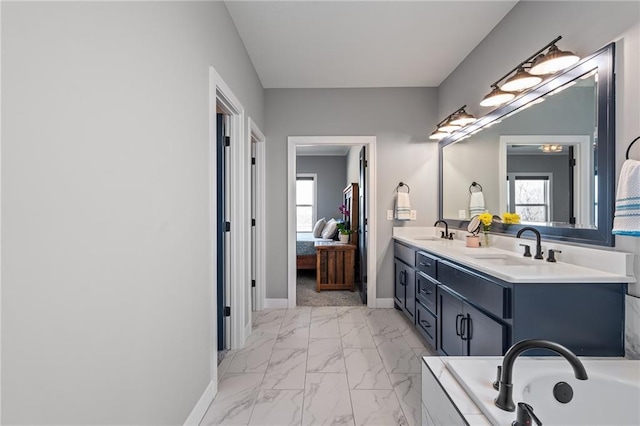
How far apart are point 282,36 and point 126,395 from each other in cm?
268

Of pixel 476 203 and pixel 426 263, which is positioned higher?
pixel 476 203

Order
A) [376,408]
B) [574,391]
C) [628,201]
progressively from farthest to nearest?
[376,408]
[628,201]
[574,391]

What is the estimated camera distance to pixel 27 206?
73 cm

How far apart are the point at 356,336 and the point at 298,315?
2.70 ft

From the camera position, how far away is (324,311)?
3633 millimetres

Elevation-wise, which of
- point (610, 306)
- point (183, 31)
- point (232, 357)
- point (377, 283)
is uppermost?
point (183, 31)

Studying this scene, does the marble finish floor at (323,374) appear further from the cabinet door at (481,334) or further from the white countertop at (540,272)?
the white countertop at (540,272)

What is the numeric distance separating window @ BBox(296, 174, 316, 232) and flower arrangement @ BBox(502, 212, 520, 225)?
527 cm

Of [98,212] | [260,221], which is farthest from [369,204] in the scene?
[98,212]

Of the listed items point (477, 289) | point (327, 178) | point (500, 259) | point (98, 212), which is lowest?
point (477, 289)

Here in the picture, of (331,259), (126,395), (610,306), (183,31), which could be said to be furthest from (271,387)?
(331,259)

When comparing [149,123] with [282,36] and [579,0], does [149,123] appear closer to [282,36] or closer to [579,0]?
[282,36]

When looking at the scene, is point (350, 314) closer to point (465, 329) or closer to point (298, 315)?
point (298, 315)

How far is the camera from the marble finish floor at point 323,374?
5.98 feet
